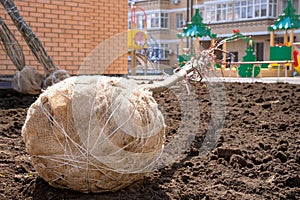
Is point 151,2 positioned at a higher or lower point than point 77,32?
higher

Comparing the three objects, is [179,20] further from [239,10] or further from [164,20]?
[239,10]

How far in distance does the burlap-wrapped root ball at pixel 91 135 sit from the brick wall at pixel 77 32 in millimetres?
4812

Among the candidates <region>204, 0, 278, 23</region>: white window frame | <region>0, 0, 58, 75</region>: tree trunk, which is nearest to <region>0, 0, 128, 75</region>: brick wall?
<region>0, 0, 58, 75</region>: tree trunk

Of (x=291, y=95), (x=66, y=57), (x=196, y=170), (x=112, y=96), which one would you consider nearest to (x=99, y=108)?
(x=112, y=96)

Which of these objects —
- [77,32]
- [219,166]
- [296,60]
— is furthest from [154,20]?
A: [219,166]

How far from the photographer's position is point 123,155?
2.02 m

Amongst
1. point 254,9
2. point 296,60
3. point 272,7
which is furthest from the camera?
point 254,9

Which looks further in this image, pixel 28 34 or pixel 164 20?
pixel 164 20

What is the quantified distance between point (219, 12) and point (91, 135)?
33.9 meters

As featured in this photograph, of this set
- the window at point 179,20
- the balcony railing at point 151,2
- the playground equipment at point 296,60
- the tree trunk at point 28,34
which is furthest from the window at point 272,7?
the tree trunk at point 28,34

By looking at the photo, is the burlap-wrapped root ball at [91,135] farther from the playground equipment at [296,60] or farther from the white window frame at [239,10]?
the white window frame at [239,10]

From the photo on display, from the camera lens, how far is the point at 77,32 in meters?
7.73

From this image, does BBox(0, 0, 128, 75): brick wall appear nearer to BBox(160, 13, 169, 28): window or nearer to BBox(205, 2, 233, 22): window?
BBox(205, 2, 233, 22): window

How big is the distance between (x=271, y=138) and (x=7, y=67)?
487 cm
